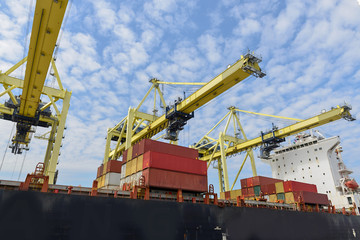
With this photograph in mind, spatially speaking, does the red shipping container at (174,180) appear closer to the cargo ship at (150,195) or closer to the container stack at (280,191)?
the cargo ship at (150,195)

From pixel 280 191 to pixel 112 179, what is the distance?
1996 centimetres

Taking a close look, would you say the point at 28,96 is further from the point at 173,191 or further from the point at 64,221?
the point at 173,191

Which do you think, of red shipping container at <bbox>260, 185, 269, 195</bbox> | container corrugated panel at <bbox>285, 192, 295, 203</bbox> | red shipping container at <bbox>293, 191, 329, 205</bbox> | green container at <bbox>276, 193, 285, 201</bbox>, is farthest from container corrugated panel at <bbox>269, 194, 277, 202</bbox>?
red shipping container at <bbox>293, 191, 329, 205</bbox>

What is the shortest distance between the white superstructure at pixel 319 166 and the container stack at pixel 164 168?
28.0 metres

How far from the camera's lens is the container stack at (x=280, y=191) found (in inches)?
1056

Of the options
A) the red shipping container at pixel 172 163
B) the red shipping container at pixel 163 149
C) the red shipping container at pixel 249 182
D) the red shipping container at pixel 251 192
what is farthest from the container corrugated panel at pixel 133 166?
the red shipping container at pixel 249 182

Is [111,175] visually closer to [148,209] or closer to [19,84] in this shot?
A: [148,209]

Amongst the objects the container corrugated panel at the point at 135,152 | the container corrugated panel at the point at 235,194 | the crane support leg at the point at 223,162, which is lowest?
the container corrugated panel at the point at 235,194

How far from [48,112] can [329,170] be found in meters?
41.8

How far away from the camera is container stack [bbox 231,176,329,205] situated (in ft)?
88.0

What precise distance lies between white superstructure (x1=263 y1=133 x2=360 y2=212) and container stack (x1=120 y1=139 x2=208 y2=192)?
1103 inches

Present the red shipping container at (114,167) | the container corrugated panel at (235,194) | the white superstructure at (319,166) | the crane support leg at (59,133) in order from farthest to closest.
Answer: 1. the white superstructure at (319,166)
2. the container corrugated panel at (235,194)
3. the crane support leg at (59,133)
4. the red shipping container at (114,167)

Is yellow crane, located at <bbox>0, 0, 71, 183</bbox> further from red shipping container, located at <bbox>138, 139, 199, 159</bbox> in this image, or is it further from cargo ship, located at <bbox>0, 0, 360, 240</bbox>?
red shipping container, located at <bbox>138, 139, 199, 159</bbox>

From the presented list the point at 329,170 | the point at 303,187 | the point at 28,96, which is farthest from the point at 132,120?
the point at 329,170
